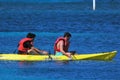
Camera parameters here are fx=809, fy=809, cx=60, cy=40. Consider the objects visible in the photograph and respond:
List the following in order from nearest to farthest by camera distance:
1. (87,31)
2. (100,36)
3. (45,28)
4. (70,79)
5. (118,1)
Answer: (70,79), (100,36), (87,31), (45,28), (118,1)

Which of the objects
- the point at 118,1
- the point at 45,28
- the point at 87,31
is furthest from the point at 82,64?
the point at 118,1

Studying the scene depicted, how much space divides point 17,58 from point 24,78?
11.5 feet

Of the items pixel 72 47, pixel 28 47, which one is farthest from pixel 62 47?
pixel 72 47

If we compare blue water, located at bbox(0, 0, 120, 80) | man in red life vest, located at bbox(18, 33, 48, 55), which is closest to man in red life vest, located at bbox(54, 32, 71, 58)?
blue water, located at bbox(0, 0, 120, 80)

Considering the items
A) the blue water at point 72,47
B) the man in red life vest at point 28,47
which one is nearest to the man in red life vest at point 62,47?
the blue water at point 72,47

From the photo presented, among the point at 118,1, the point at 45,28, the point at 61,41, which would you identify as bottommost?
the point at 118,1

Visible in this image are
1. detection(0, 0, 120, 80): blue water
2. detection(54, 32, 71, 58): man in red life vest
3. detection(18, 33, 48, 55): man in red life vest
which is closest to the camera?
detection(0, 0, 120, 80): blue water

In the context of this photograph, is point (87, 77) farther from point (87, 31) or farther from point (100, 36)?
point (87, 31)

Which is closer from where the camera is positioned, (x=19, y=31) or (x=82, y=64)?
(x=82, y=64)

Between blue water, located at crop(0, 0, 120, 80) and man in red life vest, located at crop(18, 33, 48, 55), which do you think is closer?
blue water, located at crop(0, 0, 120, 80)

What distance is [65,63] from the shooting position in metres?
34.4

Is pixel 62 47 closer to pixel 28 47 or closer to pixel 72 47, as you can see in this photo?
pixel 28 47

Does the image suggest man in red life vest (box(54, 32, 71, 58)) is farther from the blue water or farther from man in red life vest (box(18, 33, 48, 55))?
man in red life vest (box(18, 33, 48, 55))

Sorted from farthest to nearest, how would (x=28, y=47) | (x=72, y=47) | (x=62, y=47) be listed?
1. (x=72, y=47)
2. (x=28, y=47)
3. (x=62, y=47)
